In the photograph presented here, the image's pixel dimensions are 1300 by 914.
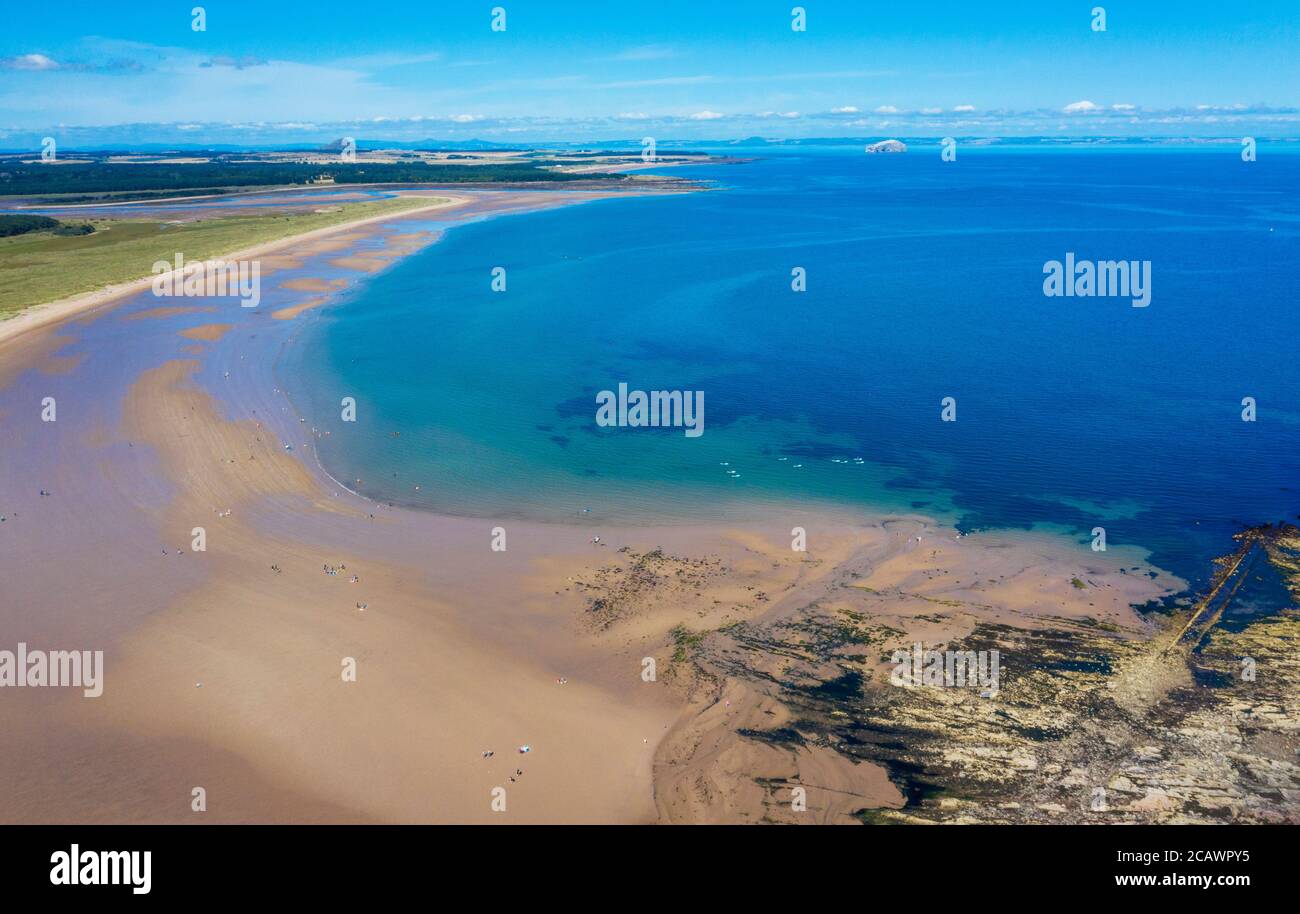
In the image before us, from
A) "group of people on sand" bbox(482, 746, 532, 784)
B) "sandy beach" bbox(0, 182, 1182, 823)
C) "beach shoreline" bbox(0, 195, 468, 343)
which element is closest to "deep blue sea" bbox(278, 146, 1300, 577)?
"sandy beach" bbox(0, 182, 1182, 823)

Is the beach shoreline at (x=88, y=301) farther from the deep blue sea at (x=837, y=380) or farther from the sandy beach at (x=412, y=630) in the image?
the sandy beach at (x=412, y=630)

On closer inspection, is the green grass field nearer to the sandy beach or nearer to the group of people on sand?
the sandy beach

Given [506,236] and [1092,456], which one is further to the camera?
[506,236]

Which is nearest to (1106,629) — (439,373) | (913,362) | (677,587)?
(677,587)

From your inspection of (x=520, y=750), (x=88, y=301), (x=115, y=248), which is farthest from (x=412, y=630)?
(x=115, y=248)

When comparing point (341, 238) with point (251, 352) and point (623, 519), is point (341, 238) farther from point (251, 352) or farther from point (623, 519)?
point (623, 519)

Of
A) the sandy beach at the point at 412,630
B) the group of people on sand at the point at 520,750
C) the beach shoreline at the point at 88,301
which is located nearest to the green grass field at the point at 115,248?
the beach shoreline at the point at 88,301
